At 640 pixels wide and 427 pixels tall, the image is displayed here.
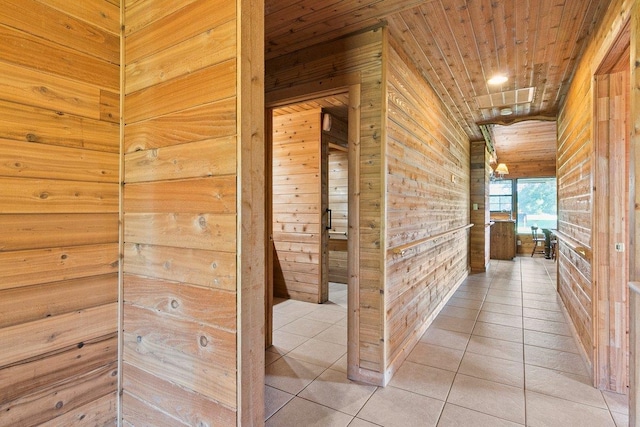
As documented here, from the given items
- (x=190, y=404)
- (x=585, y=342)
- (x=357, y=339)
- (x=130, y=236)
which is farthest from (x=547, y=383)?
(x=130, y=236)

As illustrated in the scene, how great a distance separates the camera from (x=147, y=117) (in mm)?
1366

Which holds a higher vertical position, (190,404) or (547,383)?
(190,404)

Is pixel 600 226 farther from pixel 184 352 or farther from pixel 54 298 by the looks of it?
pixel 54 298

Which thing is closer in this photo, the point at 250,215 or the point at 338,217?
the point at 250,215

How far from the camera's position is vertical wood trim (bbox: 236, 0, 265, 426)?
1.13 m

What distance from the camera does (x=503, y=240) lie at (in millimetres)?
7672

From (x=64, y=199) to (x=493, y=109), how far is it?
4.52 m

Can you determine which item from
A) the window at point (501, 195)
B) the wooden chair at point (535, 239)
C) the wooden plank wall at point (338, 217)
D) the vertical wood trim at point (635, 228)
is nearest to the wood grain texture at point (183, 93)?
the vertical wood trim at point (635, 228)

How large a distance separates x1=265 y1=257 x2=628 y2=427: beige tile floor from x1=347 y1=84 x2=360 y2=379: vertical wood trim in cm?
21

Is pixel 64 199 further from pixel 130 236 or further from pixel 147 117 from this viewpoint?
pixel 147 117

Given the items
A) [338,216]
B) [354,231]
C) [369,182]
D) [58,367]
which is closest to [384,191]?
[369,182]

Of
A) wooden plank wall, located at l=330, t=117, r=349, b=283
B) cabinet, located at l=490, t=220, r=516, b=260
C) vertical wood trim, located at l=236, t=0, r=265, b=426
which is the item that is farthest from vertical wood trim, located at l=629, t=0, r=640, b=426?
cabinet, located at l=490, t=220, r=516, b=260

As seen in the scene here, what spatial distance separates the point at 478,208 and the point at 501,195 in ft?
14.2

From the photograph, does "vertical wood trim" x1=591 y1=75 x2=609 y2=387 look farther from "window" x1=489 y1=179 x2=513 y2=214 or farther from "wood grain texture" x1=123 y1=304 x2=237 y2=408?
"window" x1=489 y1=179 x2=513 y2=214
